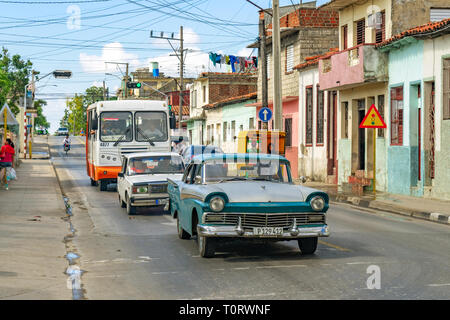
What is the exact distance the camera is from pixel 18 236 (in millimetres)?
13680

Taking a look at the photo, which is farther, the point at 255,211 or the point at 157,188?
the point at 157,188

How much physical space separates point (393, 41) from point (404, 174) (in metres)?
4.71

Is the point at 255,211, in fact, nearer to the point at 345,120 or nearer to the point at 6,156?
the point at 6,156

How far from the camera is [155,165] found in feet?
64.7

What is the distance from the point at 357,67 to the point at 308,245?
1782 cm

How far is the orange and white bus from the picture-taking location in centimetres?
2548

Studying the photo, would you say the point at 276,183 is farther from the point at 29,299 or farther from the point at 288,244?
the point at 29,299

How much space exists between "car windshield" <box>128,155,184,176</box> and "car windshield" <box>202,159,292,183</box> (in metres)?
7.61

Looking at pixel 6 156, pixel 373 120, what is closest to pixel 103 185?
pixel 6 156

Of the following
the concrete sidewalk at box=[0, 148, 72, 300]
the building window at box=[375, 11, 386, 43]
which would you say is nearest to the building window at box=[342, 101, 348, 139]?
the building window at box=[375, 11, 386, 43]

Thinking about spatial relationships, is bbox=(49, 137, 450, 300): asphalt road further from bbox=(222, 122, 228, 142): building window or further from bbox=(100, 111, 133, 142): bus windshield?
bbox=(222, 122, 228, 142): building window

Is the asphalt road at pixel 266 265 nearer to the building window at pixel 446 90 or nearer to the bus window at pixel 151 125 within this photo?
the building window at pixel 446 90

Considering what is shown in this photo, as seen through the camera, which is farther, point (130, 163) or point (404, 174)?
point (404, 174)
